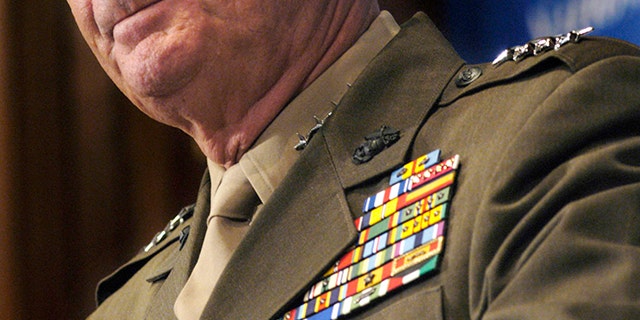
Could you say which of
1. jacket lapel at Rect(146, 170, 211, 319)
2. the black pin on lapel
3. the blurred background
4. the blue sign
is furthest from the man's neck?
the blurred background

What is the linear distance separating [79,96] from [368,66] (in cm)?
141

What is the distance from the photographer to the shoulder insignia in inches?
50.3

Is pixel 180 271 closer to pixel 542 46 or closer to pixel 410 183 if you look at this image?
pixel 410 183

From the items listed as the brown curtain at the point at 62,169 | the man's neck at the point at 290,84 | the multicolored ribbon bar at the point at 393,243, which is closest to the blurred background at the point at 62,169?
the brown curtain at the point at 62,169

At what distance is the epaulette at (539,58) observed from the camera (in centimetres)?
121

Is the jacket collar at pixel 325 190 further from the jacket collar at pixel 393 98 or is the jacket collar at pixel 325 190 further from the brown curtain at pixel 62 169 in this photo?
the brown curtain at pixel 62 169

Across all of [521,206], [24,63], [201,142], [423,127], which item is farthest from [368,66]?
[24,63]

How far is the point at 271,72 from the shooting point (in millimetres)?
1544

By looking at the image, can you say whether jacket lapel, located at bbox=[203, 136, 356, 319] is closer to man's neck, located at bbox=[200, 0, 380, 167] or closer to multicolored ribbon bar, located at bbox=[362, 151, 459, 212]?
multicolored ribbon bar, located at bbox=[362, 151, 459, 212]

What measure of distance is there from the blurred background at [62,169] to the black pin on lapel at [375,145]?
3.77ft

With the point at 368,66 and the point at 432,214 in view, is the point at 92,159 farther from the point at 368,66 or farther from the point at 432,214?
the point at 432,214

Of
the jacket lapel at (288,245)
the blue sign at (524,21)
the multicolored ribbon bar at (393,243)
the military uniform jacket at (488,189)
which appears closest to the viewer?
the military uniform jacket at (488,189)

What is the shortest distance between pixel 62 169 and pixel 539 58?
5.43 feet

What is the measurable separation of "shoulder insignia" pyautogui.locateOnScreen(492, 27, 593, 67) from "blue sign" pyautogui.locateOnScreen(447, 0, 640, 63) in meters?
0.37
